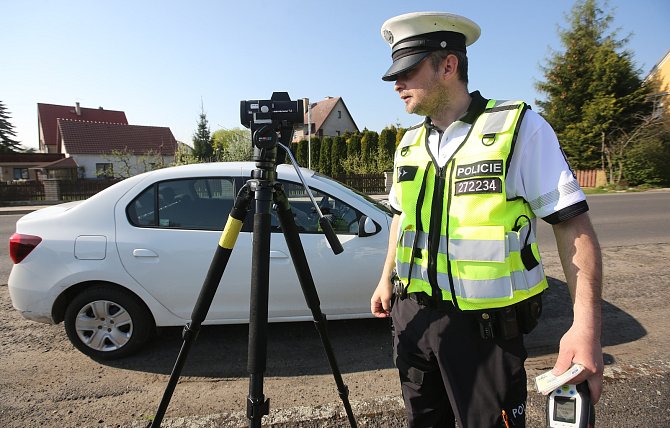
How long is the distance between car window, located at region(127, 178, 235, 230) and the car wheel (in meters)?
0.59

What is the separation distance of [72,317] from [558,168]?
11.0 feet

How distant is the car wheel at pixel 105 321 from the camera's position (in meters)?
3.11

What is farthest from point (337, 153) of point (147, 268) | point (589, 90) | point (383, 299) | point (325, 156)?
point (383, 299)

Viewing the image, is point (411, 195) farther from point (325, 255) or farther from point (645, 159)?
point (645, 159)

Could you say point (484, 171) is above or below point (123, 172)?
below

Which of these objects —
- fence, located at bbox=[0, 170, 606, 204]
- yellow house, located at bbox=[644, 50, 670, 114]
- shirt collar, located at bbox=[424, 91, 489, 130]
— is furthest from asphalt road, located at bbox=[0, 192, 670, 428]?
yellow house, located at bbox=[644, 50, 670, 114]

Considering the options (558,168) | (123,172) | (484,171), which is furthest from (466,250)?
(123,172)

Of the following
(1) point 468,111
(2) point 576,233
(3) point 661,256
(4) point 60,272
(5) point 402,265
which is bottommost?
(3) point 661,256

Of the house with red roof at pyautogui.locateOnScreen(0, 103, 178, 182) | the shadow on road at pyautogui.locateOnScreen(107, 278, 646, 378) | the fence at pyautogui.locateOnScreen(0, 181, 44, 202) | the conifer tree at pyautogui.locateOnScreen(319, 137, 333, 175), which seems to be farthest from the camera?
the house with red roof at pyautogui.locateOnScreen(0, 103, 178, 182)

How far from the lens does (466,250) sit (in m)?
1.37

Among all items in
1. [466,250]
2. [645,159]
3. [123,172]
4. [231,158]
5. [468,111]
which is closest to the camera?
[466,250]

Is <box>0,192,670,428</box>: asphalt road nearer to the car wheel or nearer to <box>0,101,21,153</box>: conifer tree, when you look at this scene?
the car wheel

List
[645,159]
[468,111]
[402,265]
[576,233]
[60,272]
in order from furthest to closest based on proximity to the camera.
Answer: [645,159], [60,272], [402,265], [468,111], [576,233]

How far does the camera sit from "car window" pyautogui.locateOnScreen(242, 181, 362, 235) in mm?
3283
